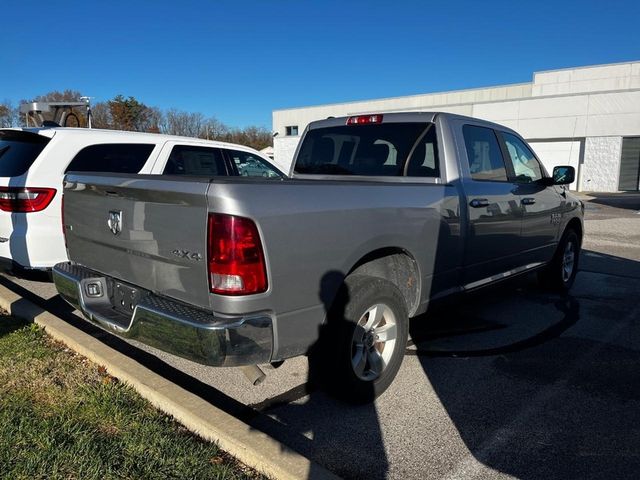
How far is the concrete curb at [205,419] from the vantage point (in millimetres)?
2395

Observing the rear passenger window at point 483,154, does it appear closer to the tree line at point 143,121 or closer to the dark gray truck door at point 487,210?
the dark gray truck door at point 487,210

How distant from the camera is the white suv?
15.0 ft

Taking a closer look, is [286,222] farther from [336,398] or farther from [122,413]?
[122,413]

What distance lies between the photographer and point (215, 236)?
2455 mm

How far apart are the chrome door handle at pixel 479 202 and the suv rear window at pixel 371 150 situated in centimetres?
40

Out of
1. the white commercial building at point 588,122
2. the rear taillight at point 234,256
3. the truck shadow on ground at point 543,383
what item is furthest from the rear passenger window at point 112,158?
the white commercial building at point 588,122

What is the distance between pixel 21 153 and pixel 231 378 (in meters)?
3.12

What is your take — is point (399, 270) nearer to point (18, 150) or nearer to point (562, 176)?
point (562, 176)

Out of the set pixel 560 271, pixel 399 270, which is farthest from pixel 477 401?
pixel 560 271

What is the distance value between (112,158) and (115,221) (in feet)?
8.54

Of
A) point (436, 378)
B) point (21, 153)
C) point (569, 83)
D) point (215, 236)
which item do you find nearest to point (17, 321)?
point (21, 153)

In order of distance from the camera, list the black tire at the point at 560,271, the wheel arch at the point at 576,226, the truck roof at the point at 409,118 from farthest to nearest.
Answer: the wheel arch at the point at 576,226 < the black tire at the point at 560,271 < the truck roof at the point at 409,118

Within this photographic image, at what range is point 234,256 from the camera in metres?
2.46

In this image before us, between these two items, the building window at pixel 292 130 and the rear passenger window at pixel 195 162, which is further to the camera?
the building window at pixel 292 130
